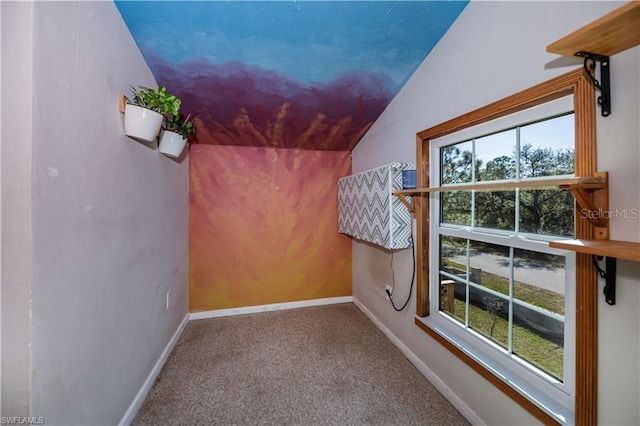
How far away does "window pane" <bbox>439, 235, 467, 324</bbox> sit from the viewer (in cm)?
165

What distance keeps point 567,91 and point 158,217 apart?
7.94ft

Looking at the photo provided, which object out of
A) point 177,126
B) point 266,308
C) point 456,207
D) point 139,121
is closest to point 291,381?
point 266,308

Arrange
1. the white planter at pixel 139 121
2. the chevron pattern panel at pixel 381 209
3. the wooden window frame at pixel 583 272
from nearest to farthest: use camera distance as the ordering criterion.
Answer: the wooden window frame at pixel 583 272
the white planter at pixel 139 121
the chevron pattern panel at pixel 381 209

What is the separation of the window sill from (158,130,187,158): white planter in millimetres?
2244

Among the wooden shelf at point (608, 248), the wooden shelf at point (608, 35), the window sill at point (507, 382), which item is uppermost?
the wooden shelf at point (608, 35)

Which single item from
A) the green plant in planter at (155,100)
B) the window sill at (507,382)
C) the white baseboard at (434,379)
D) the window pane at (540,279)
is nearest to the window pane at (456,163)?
the window pane at (540,279)

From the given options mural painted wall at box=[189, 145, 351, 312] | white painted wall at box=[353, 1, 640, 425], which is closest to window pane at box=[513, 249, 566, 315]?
white painted wall at box=[353, 1, 640, 425]

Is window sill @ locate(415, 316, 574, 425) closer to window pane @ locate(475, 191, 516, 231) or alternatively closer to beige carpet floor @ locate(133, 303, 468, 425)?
beige carpet floor @ locate(133, 303, 468, 425)

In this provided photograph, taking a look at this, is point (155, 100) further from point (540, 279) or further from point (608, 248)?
point (540, 279)

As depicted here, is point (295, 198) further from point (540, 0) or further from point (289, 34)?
point (540, 0)

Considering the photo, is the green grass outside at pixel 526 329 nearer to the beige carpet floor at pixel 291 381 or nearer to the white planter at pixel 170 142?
the beige carpet floor at pixel 291 381

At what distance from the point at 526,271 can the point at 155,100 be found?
2151 millimetres

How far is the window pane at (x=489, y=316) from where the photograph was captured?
1.38 metres

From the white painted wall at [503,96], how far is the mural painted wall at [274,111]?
214 mm
